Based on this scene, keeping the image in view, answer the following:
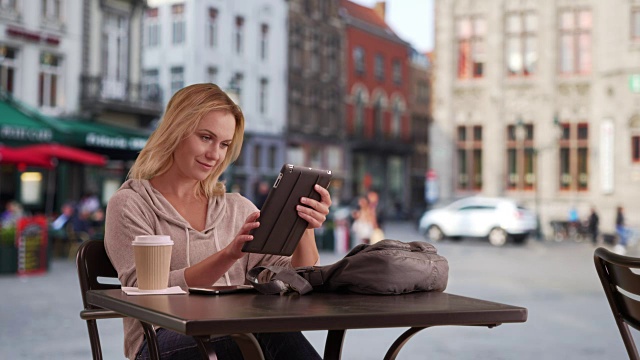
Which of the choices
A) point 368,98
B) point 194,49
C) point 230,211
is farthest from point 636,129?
point 230,211

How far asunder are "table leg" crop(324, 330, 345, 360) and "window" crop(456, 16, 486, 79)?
31212 mm

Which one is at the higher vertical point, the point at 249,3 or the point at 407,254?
the point at 249,3

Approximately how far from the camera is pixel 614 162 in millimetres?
30672

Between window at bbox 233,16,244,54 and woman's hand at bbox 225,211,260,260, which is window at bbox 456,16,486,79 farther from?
woman's hand at bbox 225,211,260,260

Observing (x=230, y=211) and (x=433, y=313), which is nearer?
(x=433, y=313)

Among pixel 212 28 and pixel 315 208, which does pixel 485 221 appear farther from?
pixel 315 208

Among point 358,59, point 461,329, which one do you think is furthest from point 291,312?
point 358,59

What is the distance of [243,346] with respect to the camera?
85.6 inches

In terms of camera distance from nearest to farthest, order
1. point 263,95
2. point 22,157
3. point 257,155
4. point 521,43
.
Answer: point 22,157 → point 521,43 → point 257,155 → point 263,95

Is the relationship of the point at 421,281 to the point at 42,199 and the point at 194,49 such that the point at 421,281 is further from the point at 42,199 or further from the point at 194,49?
the point at 194,49

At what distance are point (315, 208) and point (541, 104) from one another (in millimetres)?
30728

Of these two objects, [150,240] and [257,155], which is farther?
[257,155]

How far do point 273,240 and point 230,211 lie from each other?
529 millimetres

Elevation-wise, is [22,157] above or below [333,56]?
below
